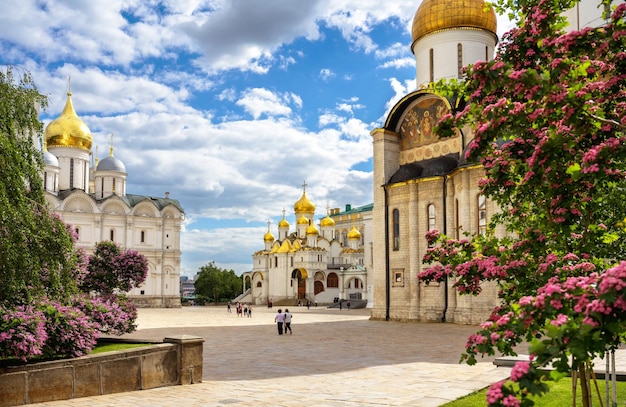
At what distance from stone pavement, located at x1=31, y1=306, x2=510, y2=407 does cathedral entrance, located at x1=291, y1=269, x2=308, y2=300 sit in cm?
4156

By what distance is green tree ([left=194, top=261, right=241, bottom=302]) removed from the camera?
7350 cm

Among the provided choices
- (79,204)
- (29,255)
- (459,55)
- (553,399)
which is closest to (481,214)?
(459,55)

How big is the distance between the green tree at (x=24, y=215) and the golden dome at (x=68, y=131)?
47.4 metres

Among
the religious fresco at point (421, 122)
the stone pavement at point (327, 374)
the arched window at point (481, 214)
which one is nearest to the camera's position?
the stone pavement at point (327, 374)

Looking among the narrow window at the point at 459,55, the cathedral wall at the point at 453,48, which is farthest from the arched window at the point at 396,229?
the narrow window at the point at 459,55

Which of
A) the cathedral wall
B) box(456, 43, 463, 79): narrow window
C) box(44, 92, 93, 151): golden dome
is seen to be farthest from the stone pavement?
box(44, 92, 93, 151): golden dome

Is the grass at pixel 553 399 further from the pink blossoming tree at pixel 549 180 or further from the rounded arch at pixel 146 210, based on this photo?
the rounded arch at pixel 146 210

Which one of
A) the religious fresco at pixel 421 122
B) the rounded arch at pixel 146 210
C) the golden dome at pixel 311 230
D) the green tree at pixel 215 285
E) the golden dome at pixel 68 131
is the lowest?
the green tree at pixel 215 285

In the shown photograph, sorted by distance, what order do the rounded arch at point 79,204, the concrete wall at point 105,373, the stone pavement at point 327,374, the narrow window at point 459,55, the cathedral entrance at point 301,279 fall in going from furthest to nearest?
the cathedral entrance at point 301,279 → the rounded arch at point 79,204 → the narrow window at point 459,55 → the stone pavement at point 327,374 → the concrete wall at point 105,373

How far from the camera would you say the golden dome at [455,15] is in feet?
98.4

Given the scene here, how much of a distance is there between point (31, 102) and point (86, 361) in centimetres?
435

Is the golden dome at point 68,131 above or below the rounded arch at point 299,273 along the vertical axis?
above

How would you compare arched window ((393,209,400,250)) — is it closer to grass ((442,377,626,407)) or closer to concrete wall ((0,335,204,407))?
concrete wall ((0,335,204,407))

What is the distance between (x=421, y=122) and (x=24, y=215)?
23342 mm
